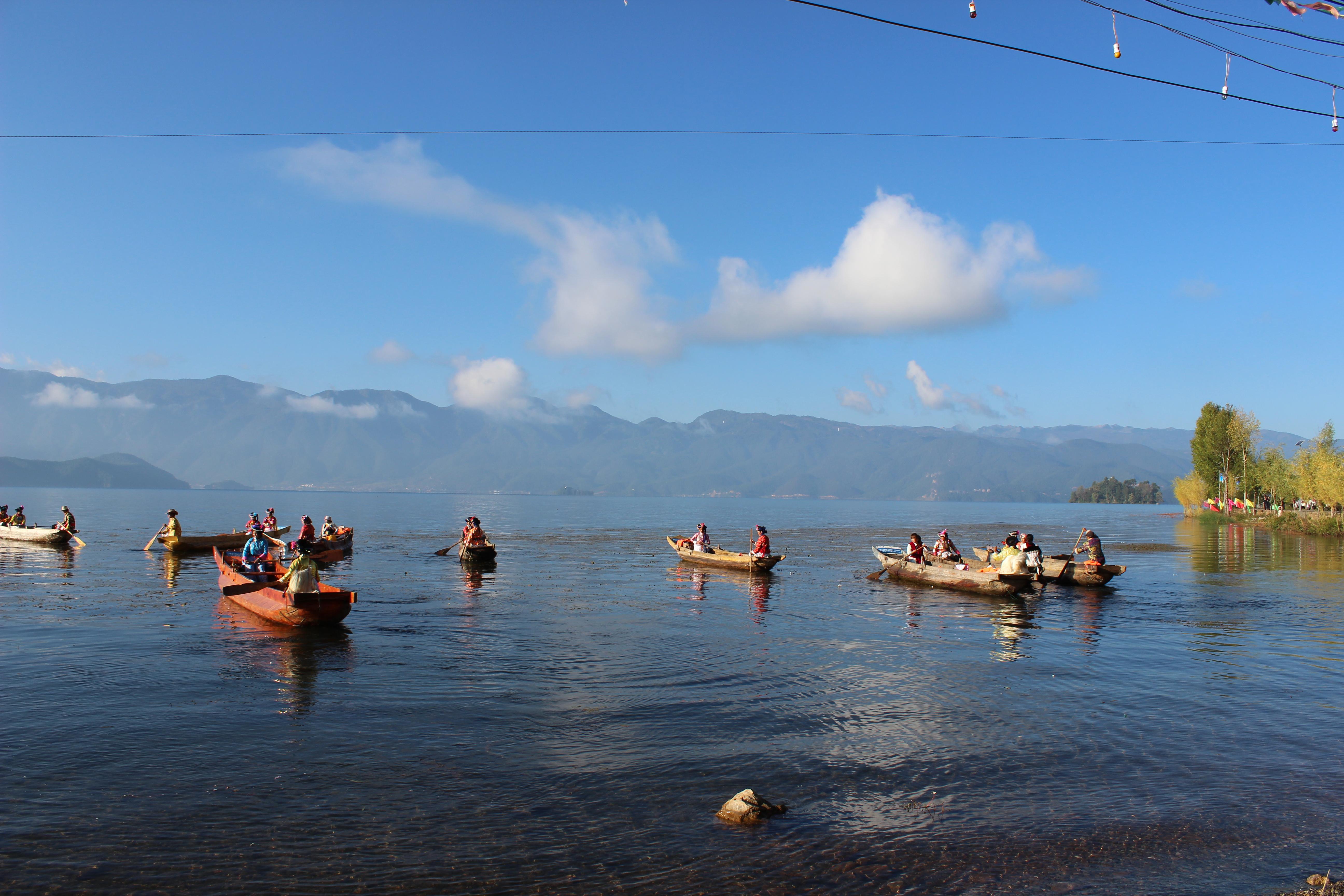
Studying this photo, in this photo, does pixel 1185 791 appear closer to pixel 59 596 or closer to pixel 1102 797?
pixel 1102 797

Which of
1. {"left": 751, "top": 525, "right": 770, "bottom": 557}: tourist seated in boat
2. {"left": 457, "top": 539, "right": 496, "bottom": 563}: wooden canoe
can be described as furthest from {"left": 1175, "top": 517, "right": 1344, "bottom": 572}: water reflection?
{"left": 457, "top": 539, "right": 496, "bottom": 563}: wooden canoe

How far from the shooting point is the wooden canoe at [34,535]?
4988cm

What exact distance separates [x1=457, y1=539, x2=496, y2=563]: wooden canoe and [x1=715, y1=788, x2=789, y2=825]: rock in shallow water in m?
35.8

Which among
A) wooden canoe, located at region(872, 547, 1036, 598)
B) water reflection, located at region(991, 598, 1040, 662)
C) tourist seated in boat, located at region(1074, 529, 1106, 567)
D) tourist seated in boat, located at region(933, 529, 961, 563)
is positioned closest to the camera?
A: water reflection, located at region(991, 598, 1040, 662)

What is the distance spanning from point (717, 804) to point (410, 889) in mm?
4170

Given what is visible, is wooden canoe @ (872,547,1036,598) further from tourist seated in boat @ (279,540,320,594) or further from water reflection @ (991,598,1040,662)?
tourist seated in boat @ (279,540,320,594)

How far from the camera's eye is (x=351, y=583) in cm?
3603

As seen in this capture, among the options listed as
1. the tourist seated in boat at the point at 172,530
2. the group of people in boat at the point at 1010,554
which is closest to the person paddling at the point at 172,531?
the tourist seated in boat at the point at 172,530

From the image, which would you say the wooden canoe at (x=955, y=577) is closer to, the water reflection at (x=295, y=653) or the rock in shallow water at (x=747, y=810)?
the rock in shallow water at (x=747, y=810)

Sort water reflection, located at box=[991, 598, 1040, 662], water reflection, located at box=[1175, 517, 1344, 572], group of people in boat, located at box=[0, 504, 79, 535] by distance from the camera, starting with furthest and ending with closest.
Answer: group of people in boat, located at box=[0, 504, 79, 535] → water reflection, located at box=[1175, 517, 1344, 572] → water reflection, located at box=[991, 598, 1040, 662]

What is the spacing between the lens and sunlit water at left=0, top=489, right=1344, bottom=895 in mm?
9086

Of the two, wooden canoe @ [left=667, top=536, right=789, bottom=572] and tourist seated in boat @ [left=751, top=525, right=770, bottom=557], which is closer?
wooden canoe @ [left=667, top=536, right=789, bottom=572]

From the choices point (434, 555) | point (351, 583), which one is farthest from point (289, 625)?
point (434, 555)

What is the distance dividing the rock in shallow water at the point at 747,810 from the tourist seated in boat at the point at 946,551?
27966 mm
